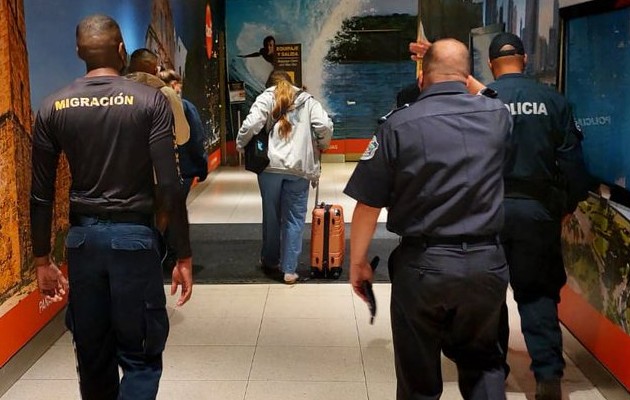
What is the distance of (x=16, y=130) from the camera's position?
3.27 m

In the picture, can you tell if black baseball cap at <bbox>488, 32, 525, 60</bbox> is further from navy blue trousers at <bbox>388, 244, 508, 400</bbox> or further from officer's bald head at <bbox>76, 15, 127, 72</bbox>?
officer's bald head at <bbox>76, 15, 127, 72</bbox>

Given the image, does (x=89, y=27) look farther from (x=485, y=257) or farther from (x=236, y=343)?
(x=236, y=343)

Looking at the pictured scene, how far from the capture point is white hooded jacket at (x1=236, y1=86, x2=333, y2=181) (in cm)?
453

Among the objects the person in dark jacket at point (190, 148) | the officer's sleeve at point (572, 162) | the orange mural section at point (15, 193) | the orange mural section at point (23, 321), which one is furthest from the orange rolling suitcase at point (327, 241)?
the officer's sleeve at point (572, 162)

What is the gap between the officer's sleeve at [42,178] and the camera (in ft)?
7.46

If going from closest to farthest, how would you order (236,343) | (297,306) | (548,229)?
(548,229)
(236,343)
(297,306)

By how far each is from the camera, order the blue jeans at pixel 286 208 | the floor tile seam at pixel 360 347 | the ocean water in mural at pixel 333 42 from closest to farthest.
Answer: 1. the floor tile seam at pixel 360 347
2. the blue jeans at pixel 286 208
3. the ocean water in mural at pixel 333 42

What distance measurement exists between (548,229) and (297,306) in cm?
191

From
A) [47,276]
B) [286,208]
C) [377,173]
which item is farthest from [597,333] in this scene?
[47,276]

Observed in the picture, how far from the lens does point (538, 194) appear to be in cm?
288

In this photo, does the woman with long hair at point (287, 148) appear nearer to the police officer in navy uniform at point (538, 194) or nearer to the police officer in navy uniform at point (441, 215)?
the police officer in navy uniform at point (538, 194)

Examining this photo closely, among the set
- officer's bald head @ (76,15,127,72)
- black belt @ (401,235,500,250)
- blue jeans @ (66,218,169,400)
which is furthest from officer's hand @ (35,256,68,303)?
black belt @ (401,235,500,250)

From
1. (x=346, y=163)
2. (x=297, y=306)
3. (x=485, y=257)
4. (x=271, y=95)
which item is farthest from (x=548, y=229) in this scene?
(x=346, y=163)

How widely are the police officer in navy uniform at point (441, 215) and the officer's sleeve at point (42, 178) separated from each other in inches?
→ 41.3
